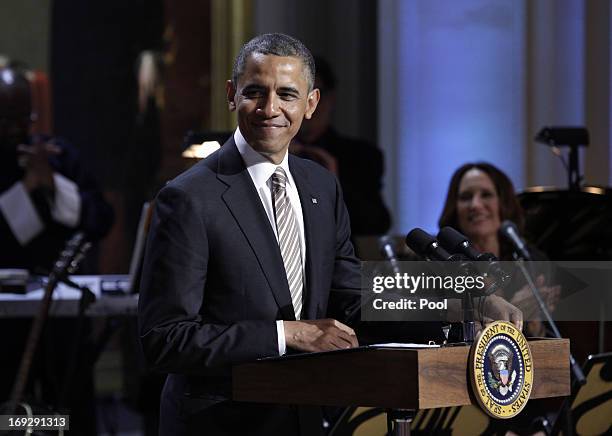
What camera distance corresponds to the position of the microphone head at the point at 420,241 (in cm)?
239

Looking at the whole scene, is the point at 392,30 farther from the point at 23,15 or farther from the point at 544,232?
the point at 544,232

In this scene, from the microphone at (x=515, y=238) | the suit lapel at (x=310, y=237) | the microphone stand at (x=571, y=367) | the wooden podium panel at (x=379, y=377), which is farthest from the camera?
the microphone at (x=515, y=238)

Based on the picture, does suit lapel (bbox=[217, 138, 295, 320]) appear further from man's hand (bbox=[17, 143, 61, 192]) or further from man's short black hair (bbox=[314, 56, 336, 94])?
man's short black hair (bbox=[314, 56, 336, 94])

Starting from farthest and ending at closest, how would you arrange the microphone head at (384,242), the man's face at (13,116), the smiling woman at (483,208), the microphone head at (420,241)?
1. the man's face at (13,116)
2. the smiling woman at (483,208)
3. the microphone head at (384,242)
4. the microphone head at (420,241)

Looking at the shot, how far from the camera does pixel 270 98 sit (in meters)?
2.39

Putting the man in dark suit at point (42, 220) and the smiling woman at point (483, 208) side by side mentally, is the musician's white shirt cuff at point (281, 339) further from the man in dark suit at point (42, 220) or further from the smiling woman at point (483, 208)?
the man in dark suit at point (42, 220)

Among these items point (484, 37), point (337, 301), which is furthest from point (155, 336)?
point (484, 37)

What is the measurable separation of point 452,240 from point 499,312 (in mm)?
170

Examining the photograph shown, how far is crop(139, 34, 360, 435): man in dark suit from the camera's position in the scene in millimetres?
2322

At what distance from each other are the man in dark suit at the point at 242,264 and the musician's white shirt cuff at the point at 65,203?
3.11 metres

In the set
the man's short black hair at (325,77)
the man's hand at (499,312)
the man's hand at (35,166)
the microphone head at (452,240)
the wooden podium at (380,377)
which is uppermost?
the man's short black hair at (325,77)

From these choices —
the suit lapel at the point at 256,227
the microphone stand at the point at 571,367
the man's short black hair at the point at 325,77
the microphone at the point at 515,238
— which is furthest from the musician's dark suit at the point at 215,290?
the man's short black hair at the point at 325,77

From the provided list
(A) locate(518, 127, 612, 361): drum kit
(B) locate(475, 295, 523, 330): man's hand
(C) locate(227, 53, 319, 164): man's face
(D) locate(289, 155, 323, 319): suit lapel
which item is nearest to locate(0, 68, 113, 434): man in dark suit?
(A) locate(518, 127, 612, 361): drum kit

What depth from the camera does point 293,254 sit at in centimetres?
250
